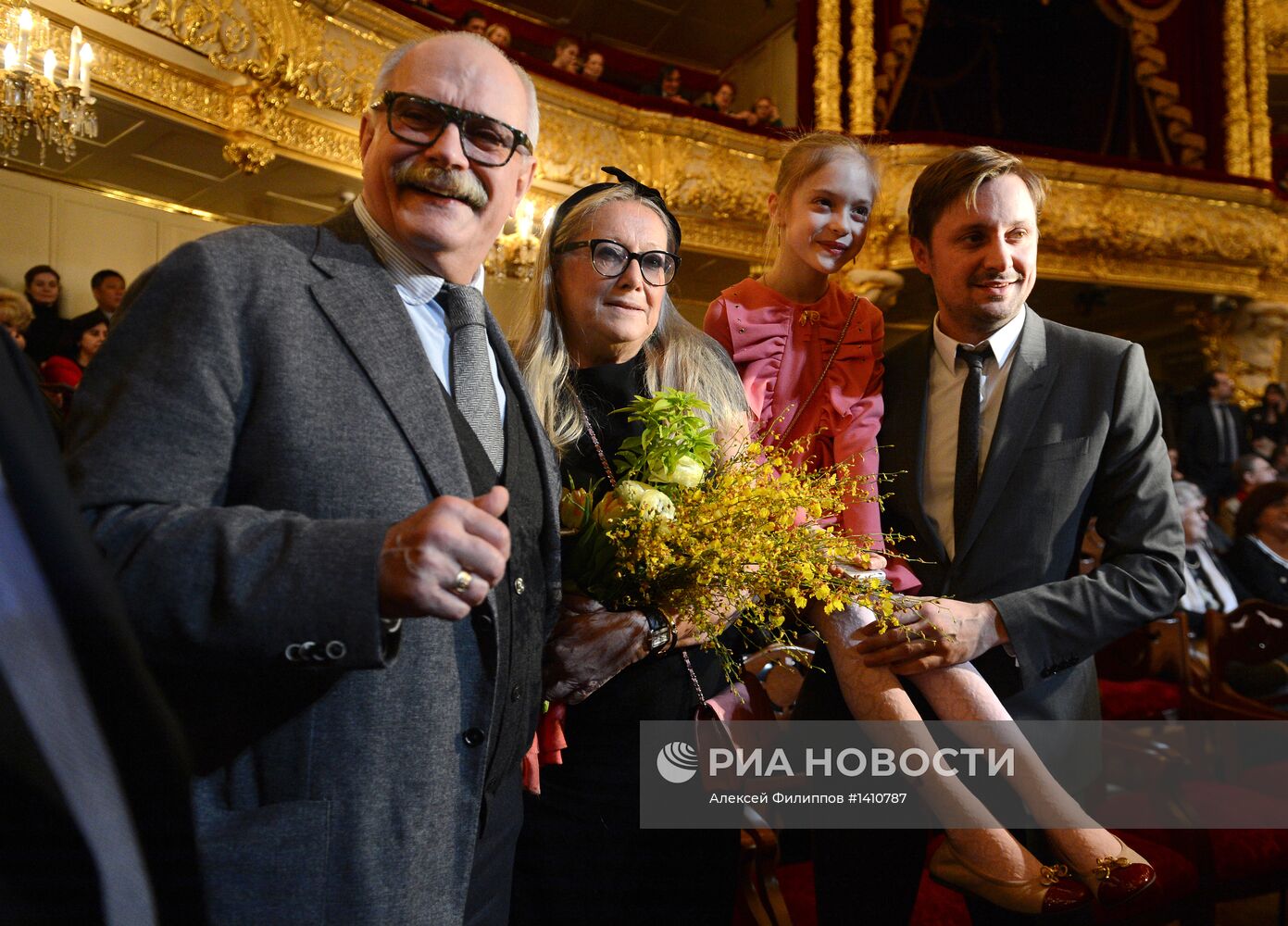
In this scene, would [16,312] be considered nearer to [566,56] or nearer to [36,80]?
[36,80]

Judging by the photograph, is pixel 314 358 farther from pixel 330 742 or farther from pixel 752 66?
pixel 752 66

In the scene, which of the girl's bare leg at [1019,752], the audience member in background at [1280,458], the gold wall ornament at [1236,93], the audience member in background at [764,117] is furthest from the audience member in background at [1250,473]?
the girl's bare leg at [1019,752]

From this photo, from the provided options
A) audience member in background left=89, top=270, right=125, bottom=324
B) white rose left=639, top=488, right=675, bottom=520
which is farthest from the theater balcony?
white rose left=639, top=488, right=675, bottom=520

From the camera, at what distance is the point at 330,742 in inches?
39.4

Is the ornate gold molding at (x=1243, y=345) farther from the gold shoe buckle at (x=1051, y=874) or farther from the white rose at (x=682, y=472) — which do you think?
the white rose at (x=682, y=472)

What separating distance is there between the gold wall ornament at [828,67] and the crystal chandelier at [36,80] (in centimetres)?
713

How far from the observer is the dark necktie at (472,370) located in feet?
4.10

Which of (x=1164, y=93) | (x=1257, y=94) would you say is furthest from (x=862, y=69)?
(x=1257, y=94)

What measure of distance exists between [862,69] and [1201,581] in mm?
7066

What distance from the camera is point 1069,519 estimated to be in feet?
5.69

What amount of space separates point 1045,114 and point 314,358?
1340 centimetres

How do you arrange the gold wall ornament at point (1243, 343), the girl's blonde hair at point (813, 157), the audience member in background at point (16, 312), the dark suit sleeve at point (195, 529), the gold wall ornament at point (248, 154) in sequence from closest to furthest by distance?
1. the dark suit sleeve at point (195, 529)
2. the girl's blonde hair at point (813, 157)
3. the audience member in background at point (16, 312)
4. the gold wall ornament at point (248, 154)
5. the gold wall ornament at point (1243, 343)

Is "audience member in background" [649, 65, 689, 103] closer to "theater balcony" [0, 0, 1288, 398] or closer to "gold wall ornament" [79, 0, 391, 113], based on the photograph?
"theater balcony" [0, 0, 1288, 398]

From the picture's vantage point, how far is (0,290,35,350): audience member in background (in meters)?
5.46
